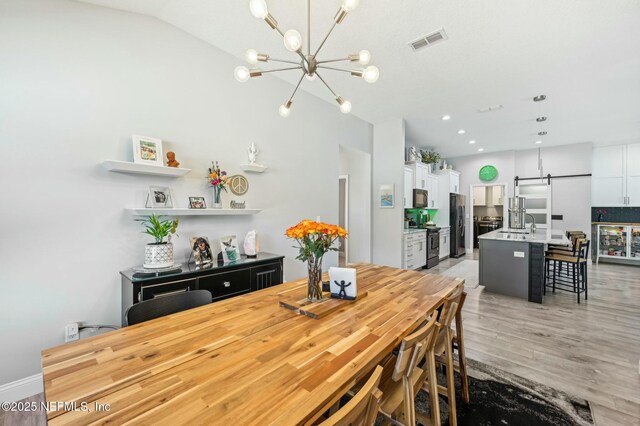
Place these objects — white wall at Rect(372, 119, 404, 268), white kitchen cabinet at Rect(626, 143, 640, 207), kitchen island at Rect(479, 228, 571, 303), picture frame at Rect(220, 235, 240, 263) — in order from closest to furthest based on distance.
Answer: picture frame at Rect(220, 235, 240, 263), kitchen island at Rect(479, 228, 571, 303), white wall at Rect(372, 119, 404, 268), white kitchen cabinet at Rect(626, 143, 640, 207)

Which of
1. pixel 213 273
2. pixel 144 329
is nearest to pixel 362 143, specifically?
pixel 213 273

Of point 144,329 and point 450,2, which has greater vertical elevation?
point 450,2

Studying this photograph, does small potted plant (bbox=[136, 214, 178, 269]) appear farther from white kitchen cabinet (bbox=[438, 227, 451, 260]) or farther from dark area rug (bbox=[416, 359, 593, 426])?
white kitchen cabinet (bbox=[438, 227, 451, 260])

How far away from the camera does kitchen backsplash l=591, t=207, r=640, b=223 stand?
6.42 metres

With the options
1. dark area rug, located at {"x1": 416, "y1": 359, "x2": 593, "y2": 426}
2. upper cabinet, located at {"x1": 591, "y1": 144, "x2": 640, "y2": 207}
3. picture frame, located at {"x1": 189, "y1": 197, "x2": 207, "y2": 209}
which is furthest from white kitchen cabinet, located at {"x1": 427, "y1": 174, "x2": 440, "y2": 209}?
picture frame, located at {"x1": 189, "y1": 197, "x2": 207, "y2": 209}

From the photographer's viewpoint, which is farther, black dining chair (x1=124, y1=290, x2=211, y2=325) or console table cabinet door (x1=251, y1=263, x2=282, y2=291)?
console table cabinet door (x1=251, y1=263, x2=282, y2=291)

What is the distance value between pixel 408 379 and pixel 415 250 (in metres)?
4.69

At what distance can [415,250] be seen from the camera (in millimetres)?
5566

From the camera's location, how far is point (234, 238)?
296 centimetres

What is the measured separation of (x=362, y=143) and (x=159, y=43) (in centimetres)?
346

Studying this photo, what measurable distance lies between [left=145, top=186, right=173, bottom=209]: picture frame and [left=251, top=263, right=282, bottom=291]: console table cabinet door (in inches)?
40.0

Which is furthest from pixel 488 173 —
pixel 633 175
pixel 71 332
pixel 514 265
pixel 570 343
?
pixel 71 332

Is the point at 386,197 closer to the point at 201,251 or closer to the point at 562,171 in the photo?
the point at 201,251

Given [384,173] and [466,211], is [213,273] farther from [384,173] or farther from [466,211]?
[466,211]
